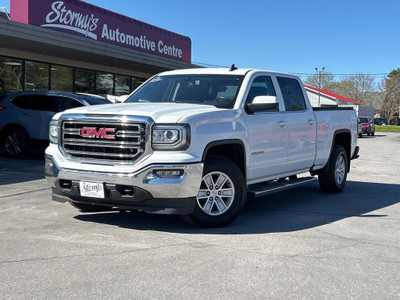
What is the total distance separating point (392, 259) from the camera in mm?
4969

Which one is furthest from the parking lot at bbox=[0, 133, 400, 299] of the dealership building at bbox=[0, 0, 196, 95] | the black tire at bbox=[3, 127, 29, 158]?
the dealership building at bbox=[0, 0, 196, 95]

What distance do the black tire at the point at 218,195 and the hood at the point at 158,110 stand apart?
0.62 meters

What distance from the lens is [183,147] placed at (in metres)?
5.50

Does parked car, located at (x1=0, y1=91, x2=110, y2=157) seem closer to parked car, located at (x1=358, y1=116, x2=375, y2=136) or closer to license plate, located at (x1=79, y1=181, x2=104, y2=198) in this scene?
license plate, located at (x1=79, y1=181, x2=104, y2=198)

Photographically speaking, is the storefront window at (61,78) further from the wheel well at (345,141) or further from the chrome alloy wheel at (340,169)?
the chrome alloy wheel at (340,169)

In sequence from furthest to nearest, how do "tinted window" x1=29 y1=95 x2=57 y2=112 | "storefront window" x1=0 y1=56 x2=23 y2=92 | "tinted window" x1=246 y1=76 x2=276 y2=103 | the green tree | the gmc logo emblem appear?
the green tree → "storefront window" x1=0 y1=56 x2=23 y2=92 → "tinted window" x1=29 y1=95 x2=57 y2=112 → "tinted window" x1=246 y1=76 x2=276 y2=103 → the gmc logo emblem

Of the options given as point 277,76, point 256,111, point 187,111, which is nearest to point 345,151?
point 277,76

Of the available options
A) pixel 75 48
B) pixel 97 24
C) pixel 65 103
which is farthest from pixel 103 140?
pixel 97 24

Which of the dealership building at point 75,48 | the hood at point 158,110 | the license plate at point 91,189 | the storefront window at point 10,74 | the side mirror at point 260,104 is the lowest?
the license plate at point 91,189

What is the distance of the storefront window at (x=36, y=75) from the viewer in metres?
18.4

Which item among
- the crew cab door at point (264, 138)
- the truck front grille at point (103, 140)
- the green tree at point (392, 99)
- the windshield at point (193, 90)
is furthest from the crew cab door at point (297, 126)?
the green tree at point (392, 99)

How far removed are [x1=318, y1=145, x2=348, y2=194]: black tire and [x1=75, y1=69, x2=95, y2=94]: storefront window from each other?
1414 cm

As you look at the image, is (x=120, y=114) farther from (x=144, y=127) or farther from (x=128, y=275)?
(x=128, y=275)

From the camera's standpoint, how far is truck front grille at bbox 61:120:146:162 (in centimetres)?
552
